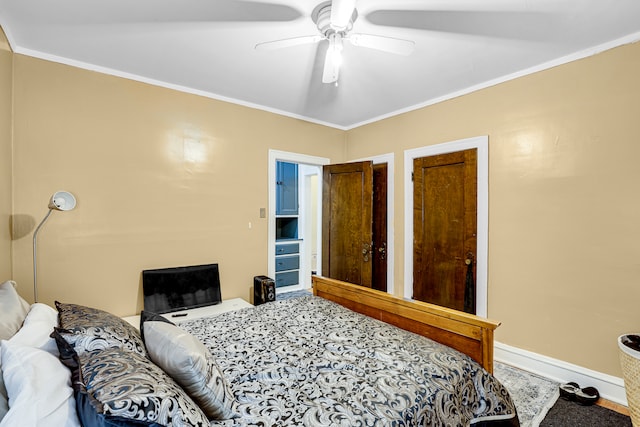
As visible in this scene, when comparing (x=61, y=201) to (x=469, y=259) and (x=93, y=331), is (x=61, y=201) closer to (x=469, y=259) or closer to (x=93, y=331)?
(x=93, y=331)

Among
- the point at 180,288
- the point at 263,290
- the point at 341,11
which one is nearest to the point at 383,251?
the point at 263,290

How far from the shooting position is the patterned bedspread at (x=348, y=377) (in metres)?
1.16

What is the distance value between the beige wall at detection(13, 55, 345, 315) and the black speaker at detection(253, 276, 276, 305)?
0.15 metres

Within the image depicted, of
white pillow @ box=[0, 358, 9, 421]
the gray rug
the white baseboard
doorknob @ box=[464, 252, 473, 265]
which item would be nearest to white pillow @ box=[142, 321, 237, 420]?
white pillow @ box=[0, 358, 9, 421]

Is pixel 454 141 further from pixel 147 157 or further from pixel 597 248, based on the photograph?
pixel 147 157

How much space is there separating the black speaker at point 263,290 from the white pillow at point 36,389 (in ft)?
7.78

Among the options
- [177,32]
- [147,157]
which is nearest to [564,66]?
[177,32]

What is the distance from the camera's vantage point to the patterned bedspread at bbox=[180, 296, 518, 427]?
1.16 metres

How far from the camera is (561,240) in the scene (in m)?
2.52

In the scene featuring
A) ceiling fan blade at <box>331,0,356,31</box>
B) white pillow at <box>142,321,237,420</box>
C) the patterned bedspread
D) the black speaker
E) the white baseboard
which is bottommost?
the white baseboard

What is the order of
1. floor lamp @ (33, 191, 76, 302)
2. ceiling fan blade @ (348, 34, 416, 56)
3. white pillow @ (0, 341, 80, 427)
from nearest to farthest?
white pillow @ (0, 341, 80, 427) → ceiling fan blade @ (348, 34, 416, 56) → floor lamp @ (33, 191, 76, 302)

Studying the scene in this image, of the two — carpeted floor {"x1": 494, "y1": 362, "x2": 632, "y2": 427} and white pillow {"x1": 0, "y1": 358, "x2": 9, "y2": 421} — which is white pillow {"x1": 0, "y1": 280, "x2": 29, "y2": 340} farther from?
carpeted floor {"x1": 494, "y1": 362, "x2": 632, "y2": 427}

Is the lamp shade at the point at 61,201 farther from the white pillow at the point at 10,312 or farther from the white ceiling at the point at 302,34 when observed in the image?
the white ceiling at the point at 302,34

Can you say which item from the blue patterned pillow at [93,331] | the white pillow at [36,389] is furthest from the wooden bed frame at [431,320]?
the white pillow at [36,389]
